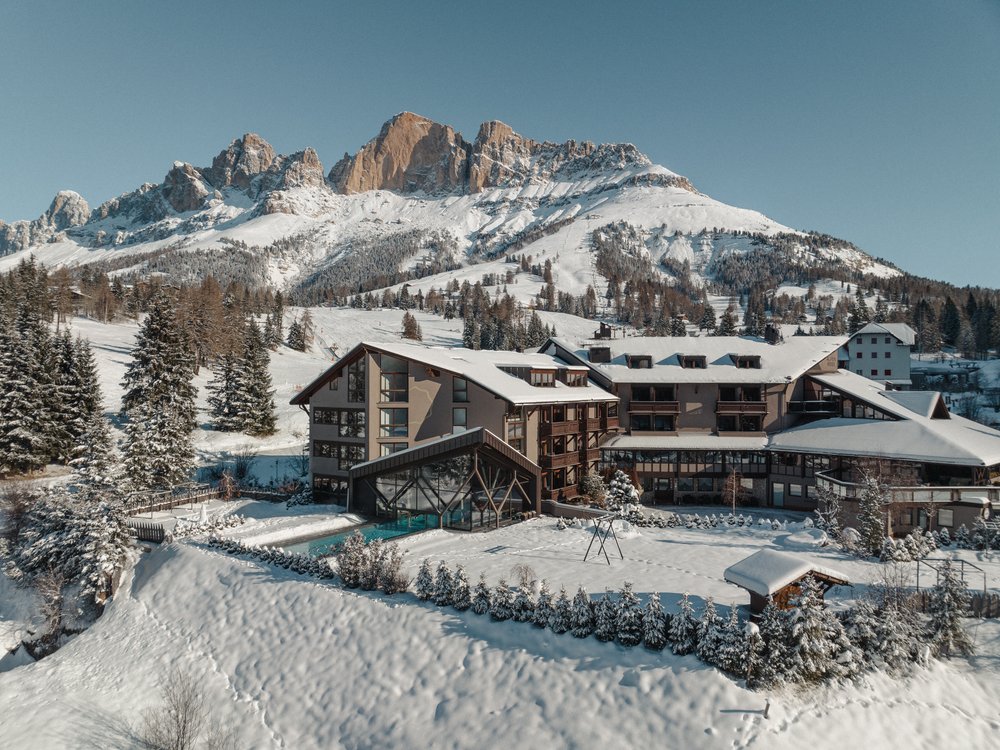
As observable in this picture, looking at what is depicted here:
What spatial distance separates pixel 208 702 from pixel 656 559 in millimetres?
16742

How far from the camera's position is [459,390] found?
36406 millimetres

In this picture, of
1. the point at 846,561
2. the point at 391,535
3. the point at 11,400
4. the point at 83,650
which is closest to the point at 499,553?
the point at 391,535

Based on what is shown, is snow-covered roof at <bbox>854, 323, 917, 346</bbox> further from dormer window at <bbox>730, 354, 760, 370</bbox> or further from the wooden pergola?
the wooden pergola

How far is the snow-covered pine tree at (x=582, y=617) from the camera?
51.6 feet

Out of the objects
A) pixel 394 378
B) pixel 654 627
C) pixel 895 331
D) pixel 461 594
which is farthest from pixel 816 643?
pixel 895 331

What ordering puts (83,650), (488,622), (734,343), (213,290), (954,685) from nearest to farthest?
(954,685) < (488,622) < (83,650) < (734,343) < (213,290)

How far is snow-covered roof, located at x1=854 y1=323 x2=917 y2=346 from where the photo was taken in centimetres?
9012

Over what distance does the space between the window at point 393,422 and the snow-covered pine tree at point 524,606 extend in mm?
20282

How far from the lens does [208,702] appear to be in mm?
17656

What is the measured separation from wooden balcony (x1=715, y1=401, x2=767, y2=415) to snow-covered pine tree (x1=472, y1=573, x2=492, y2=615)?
2974 centimetres

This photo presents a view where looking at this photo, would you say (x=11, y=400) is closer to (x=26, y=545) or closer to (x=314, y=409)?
(x=26, y=545)

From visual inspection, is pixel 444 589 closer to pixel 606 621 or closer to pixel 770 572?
pixel 606 621

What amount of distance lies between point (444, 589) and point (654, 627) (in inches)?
272

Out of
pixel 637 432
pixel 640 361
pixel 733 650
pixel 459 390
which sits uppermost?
pixel 640 361
